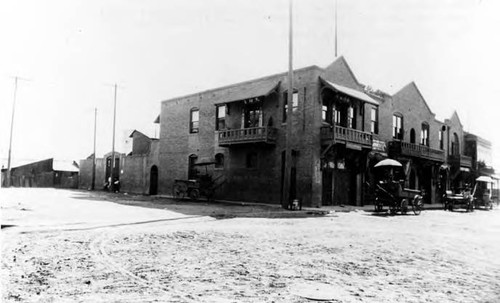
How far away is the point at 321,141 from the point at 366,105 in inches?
232

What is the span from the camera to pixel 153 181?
34500 millimetres

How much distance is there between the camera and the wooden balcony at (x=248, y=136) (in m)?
23.3

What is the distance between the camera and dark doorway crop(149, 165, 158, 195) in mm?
34188

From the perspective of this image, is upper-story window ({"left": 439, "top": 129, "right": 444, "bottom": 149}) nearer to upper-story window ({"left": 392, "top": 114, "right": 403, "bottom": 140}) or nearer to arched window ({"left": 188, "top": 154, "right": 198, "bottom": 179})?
upper-story window ({"left": 392, "top": 114, "right": 403, "bottom": 140})

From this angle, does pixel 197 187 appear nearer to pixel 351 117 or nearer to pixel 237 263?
pixel 351 117

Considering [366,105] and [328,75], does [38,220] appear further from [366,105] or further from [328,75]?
[366,105]

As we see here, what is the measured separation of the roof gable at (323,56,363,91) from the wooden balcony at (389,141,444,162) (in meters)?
4.71

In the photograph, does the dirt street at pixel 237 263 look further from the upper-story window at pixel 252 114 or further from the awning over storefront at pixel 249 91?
the upper-story window at pixel 252 114

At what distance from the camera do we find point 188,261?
7.04 metres

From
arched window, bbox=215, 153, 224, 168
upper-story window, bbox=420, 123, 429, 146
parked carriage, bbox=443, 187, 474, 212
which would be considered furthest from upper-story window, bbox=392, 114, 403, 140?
arched window, bbox=215, 153, 224, 168

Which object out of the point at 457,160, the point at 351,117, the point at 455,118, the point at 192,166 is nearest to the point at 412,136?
the point at 457,160

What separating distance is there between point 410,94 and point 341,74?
31.0ft

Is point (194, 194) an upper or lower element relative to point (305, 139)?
lower

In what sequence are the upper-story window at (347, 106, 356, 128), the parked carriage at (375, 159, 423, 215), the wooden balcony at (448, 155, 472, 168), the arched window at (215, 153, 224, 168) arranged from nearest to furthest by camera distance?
the parked carriage at (375, 159, 423, 215)
the upper-story window at (347, 106, 356, 128)
the arched window at (215, 153, 224, 168)
the wooden balcony at (448, 155, 472, 168)
